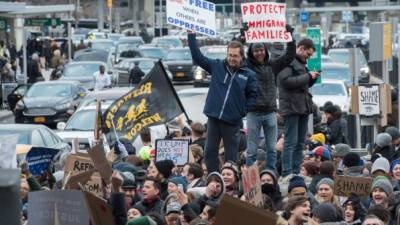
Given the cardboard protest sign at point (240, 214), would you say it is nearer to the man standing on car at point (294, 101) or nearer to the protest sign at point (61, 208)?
the protest sign at point (61, 208)

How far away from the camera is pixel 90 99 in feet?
85.6

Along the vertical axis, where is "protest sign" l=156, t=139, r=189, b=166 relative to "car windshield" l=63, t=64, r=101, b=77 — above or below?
above

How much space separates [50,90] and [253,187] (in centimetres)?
2489

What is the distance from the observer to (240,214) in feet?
22.9

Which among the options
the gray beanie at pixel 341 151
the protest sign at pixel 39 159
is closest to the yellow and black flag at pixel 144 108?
the protest sign at pixel 39 159

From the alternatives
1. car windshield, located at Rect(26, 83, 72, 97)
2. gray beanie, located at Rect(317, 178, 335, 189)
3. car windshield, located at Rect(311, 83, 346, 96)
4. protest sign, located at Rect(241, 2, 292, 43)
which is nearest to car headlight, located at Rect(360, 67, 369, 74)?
car windshield, located at Rect(311, 83, 346, 96)

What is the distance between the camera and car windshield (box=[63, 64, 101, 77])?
4154cm

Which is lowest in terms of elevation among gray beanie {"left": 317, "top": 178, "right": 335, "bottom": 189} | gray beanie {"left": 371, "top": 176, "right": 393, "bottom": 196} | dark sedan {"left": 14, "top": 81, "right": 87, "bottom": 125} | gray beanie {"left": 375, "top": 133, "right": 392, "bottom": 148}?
dark sedan {"left": 14, "top": 81, "right": 87, "bottom": 125}

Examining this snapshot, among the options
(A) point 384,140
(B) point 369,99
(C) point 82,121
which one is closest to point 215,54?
(C) point 82,121

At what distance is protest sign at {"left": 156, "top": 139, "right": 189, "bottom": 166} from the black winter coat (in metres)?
1.17

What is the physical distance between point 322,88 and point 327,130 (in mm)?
11189

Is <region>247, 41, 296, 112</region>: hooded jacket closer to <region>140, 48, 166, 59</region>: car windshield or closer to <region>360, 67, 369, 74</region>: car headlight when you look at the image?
<region>360, 67, 369, 74</region>: car headlight

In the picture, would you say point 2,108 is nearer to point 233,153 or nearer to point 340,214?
point 233,153

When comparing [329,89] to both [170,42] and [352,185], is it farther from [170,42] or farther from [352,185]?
[170,42]
